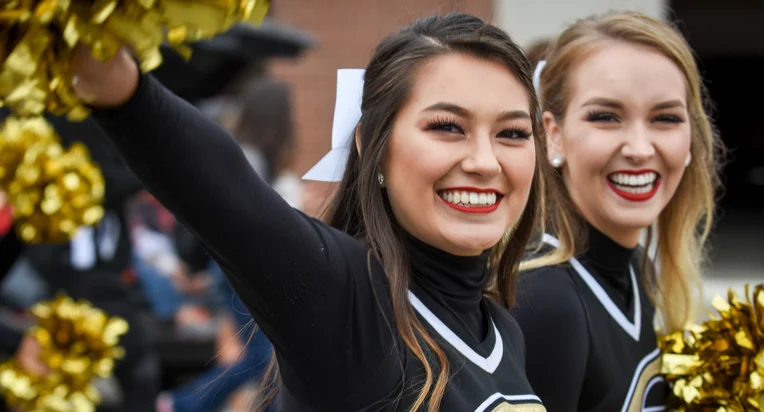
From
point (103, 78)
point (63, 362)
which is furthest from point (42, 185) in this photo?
point (103, 78)

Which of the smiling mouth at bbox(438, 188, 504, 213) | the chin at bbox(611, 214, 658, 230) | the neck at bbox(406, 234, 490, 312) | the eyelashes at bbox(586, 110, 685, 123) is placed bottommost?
the chin at bbox(611, 214, 658, 230)

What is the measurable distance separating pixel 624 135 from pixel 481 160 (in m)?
0.75

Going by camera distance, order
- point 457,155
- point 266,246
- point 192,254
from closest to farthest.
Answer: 1. point 266,246
2. point 457,155
3. point 192,254

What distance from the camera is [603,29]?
2.46 metres

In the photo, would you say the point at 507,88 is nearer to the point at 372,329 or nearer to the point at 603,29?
the point at 372,329

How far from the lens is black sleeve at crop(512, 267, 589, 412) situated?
2135mm

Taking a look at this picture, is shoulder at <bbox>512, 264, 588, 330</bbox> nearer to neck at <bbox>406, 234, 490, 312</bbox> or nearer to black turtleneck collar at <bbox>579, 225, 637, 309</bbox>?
black turtleneck collar at <bbox>579, 225, 637, 309</bbox>

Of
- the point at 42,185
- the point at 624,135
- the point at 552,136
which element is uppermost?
the point at 624,135

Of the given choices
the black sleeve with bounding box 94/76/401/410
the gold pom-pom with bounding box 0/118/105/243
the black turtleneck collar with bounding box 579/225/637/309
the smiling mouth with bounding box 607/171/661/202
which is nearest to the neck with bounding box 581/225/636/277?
the black turtleneck collar with bounding box 579/225/637/309

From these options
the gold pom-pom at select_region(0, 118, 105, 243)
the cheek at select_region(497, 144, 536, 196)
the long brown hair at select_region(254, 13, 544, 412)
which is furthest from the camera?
the gold pom-pom at select_region(0, 118, 105, 243)

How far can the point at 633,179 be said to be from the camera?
2328mm

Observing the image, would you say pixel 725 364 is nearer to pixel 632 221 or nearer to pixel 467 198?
pixel 632 221

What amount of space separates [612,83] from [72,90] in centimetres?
146

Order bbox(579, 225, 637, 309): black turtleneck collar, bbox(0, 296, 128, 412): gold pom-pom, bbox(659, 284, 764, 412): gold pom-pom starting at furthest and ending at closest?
bbox(0, 296, 128, 412): gold pom-pom → bbox(579, 225, 637, 309): black turtleneck collar → bbox(659, 284, 764, 412): gold pom-pom
